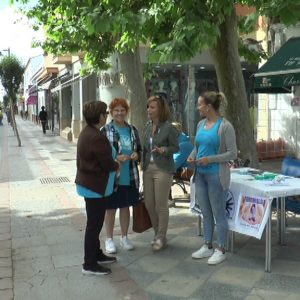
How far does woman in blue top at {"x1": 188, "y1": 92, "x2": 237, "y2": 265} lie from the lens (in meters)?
5.08

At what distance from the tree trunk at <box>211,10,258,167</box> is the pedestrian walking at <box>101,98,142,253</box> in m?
2.02

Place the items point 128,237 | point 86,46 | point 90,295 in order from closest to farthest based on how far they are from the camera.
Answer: point 90,295, point 128,237, point 86,46

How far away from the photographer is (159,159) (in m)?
5.55

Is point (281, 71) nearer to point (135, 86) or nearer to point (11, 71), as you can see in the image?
point (135, 86)

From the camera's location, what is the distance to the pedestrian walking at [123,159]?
5.46m

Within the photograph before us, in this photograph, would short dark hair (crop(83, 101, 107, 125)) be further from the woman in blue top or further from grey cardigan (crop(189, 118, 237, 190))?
grey cardigan (crop(189, 118, 237, 190))

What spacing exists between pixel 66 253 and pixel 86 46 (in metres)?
6.06

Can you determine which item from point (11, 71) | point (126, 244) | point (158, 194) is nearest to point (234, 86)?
point (158, 194)

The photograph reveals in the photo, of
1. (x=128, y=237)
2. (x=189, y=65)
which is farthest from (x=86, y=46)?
(x=189, y=65)

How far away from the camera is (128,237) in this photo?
20.7 feet

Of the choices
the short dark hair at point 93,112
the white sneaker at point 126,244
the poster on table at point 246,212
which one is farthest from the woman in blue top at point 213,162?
the short dark hair at point 93,112

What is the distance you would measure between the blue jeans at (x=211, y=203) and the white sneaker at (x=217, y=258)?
0.08 m

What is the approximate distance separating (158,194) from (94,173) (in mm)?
957

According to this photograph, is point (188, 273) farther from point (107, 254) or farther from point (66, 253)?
point (66, 253)
